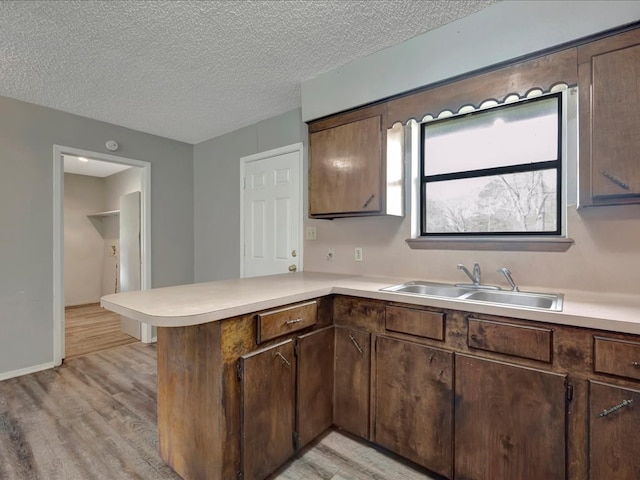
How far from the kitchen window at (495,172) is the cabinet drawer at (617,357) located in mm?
844

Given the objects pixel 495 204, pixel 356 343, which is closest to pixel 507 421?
pixel 356 343

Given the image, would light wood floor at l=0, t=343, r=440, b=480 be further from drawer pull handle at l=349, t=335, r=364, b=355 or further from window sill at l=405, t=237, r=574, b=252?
window sill at l=405, t=237, r=574, b=252

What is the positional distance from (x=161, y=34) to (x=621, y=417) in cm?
292

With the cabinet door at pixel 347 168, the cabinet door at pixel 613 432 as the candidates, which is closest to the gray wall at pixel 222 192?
the cabinet door at pixel 347 168

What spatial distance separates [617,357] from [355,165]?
1680mm

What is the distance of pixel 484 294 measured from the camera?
6.07 ft

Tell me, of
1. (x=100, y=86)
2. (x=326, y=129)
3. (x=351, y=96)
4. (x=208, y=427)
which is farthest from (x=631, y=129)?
(x=100, y=86)

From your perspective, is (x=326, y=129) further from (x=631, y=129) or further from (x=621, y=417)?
(x=621, y=417)

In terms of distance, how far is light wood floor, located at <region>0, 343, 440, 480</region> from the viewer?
Answer: 1.67 m

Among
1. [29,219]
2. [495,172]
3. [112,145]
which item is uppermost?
[112,145]

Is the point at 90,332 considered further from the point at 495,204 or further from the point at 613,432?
the point at 613,432

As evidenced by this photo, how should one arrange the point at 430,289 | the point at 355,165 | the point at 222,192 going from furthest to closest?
the point at 222,192 → the point at 355,165 → the point at 430,289

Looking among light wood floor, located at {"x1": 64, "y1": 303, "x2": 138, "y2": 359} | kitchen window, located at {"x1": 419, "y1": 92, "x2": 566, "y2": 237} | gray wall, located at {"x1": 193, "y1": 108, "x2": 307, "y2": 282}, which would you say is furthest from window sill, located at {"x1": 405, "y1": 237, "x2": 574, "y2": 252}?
light wood floor, located at {"x1": 64, "y1": 303, "x2": 138, "y2": 359}

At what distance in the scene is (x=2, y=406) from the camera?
91.4 inches
